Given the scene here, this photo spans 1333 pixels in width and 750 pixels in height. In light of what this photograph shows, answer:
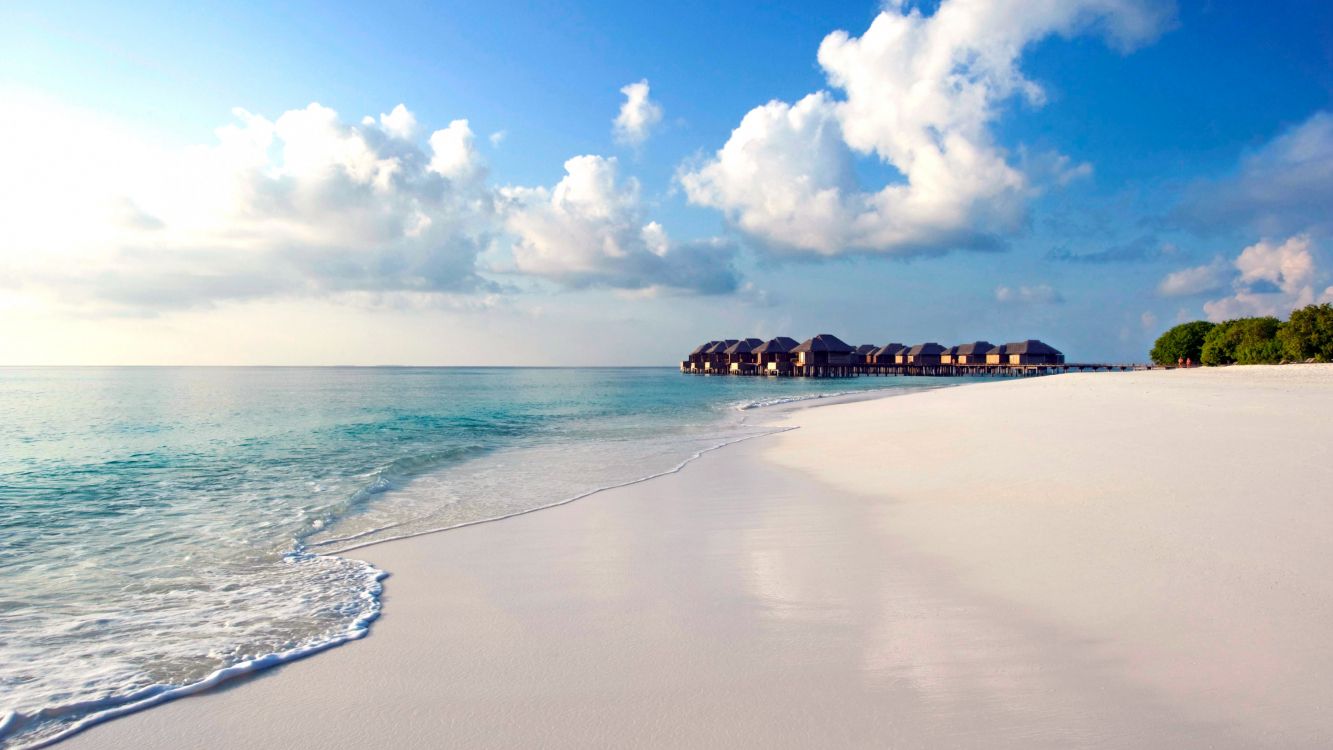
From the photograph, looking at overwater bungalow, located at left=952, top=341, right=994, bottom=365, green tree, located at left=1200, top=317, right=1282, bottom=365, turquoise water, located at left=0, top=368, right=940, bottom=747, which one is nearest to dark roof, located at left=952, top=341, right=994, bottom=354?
overwater bungalow, located at left=952, top=341, right=994, bottom=365

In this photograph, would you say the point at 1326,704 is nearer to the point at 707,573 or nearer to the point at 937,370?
the point at 707,573

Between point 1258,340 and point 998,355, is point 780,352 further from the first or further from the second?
point 1258,340

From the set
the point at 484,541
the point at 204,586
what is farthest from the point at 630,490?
the point at 204,586

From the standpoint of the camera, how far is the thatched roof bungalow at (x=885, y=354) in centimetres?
9494

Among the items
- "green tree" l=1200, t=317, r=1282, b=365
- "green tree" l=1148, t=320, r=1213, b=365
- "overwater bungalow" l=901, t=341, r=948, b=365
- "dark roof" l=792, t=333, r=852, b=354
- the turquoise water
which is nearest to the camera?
the turquoise water

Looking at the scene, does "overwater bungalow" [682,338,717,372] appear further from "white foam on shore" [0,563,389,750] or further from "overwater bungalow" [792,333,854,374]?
"white foam on shore" [0,563,389,750]

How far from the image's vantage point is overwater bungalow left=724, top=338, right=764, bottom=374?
93312 millimetres

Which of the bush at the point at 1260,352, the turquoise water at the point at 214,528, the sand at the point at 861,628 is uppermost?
the bush at the point at 1260,352

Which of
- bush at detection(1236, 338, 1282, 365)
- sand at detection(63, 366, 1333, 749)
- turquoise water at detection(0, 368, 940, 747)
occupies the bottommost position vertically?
turquoise water at detection(0, 368, 940, 747)

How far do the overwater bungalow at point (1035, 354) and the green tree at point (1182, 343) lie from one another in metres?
24.1

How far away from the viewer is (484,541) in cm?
626

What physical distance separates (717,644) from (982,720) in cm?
133

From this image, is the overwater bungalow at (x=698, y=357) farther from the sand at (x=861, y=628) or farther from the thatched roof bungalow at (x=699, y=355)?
the sand at (x=861, y=628)

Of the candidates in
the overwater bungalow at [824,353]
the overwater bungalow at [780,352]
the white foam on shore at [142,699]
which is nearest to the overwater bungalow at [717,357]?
the overwater bungalow at [780,352]
